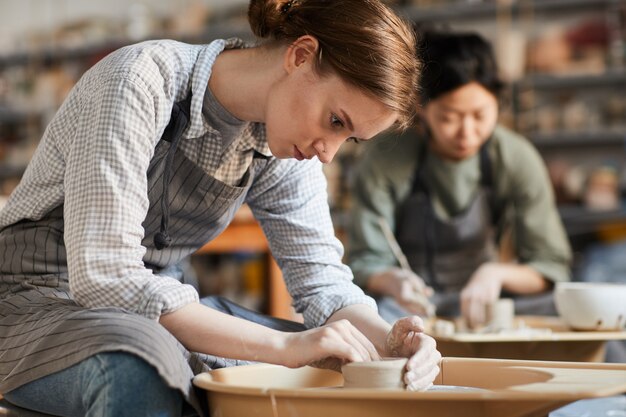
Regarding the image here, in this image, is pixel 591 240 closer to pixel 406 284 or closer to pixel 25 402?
pixel 406 284

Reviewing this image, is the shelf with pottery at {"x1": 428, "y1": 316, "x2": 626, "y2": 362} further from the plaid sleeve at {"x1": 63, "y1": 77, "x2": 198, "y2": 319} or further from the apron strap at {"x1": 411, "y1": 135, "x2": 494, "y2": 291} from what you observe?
the apron strap at {"x1": 411, "y1": 135, "x2": 494, "y2": 291}

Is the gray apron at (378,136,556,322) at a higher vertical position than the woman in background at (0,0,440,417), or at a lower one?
lower

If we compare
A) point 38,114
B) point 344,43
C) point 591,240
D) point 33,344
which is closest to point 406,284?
point 344,43

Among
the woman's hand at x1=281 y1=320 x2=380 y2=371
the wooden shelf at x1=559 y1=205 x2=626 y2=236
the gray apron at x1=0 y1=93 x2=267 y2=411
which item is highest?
the gray apron at x1=0 y1=93 x2=267 y2=411

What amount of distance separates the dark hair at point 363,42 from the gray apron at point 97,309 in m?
0.23

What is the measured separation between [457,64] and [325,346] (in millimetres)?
1485

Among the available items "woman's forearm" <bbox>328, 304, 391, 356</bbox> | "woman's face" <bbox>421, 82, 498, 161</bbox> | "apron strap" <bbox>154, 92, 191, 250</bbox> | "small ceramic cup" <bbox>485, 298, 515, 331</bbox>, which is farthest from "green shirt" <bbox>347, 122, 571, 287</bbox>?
"apron strap" <bbox>154, 92, 191, 250</bbox>

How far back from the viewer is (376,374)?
1.06 meters

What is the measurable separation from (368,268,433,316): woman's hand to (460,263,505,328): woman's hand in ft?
0.29

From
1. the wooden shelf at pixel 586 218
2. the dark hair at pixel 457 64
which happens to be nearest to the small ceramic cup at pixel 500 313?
the dark hair at pixel 457 64

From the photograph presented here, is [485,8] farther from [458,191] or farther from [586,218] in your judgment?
[458,191]

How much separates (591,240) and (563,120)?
2.24 ft

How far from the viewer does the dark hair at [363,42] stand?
1.21 metres

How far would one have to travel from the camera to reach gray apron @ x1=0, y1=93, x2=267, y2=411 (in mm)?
1043
